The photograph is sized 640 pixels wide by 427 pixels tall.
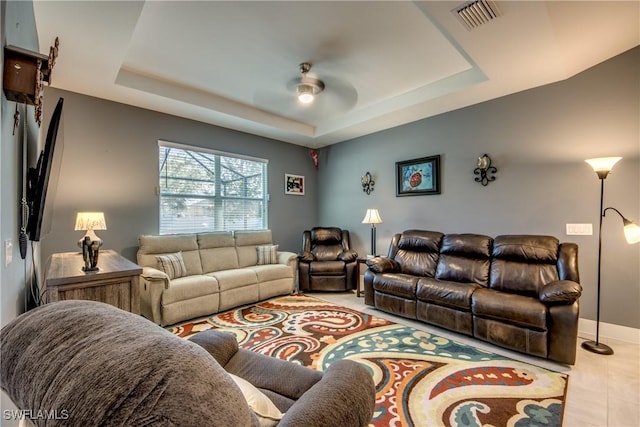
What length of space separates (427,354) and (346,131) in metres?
3.59

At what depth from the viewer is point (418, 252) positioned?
3.89m

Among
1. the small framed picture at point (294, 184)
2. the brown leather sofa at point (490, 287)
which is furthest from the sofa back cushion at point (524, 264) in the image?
the small framed picture at point (294, 184)

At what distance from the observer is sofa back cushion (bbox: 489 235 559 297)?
2.88 meters

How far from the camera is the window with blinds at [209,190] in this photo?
4.11 meters

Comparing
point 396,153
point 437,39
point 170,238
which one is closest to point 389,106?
point 396,153

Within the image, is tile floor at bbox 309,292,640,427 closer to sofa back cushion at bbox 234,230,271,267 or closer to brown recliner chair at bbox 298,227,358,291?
brown recliner chair at bbox 298,227,358,291

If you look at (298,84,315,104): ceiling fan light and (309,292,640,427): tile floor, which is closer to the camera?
(309,292,640,427): tile floor

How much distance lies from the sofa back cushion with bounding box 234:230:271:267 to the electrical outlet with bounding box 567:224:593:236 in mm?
4050

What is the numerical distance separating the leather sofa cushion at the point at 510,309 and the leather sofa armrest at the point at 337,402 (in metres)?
2.06

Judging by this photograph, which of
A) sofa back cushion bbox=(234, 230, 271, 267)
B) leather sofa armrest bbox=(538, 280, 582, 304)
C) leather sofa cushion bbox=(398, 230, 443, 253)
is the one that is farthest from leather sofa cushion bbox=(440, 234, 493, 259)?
sofa back cushion bbox=(234, 230, 271, 267)

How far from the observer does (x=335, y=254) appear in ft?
16.4

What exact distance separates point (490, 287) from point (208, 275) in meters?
3.38

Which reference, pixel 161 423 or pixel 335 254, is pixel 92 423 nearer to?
pixel 161 423

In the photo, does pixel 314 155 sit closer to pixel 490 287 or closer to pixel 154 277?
pixel 154 277
